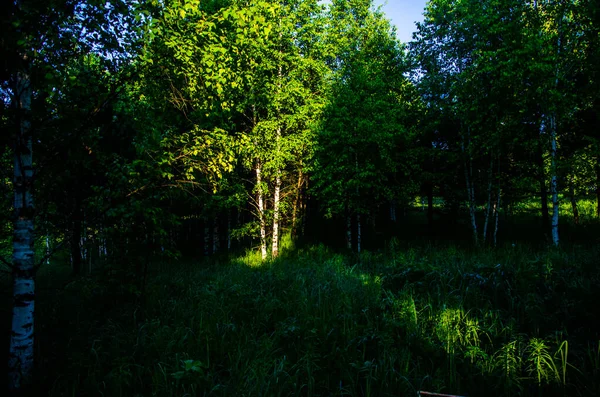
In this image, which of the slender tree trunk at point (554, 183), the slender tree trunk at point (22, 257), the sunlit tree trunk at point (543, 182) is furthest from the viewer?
the sunlit tree trunk at point (543, 182)

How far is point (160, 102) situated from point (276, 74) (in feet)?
29.0

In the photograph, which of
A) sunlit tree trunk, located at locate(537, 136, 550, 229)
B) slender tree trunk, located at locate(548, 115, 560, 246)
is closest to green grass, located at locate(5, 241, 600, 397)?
slender tree trunk, located at locate(548, 115, 560, 246)

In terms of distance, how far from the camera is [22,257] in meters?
3.39

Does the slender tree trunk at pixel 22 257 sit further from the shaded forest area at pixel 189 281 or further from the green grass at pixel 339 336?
the green grass at pixel 339 336

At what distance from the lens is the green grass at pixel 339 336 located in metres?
3.36

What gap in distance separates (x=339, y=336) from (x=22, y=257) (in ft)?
14.7

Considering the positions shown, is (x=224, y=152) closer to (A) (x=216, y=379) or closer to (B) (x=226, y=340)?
(B) (x=226, y=340)

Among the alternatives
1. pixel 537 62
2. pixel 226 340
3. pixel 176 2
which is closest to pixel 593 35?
pixel 537 62

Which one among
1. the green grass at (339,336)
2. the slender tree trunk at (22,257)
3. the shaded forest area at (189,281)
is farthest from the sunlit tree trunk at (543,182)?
the slender tree trunk at (22,257)

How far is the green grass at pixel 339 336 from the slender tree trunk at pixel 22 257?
10.5 inches

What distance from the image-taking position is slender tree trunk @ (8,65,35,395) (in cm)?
332

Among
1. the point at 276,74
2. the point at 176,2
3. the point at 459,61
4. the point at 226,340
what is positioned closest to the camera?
the point at 176,2

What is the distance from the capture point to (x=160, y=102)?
5.86 m

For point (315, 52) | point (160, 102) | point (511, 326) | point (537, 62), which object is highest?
point (315, 52)
